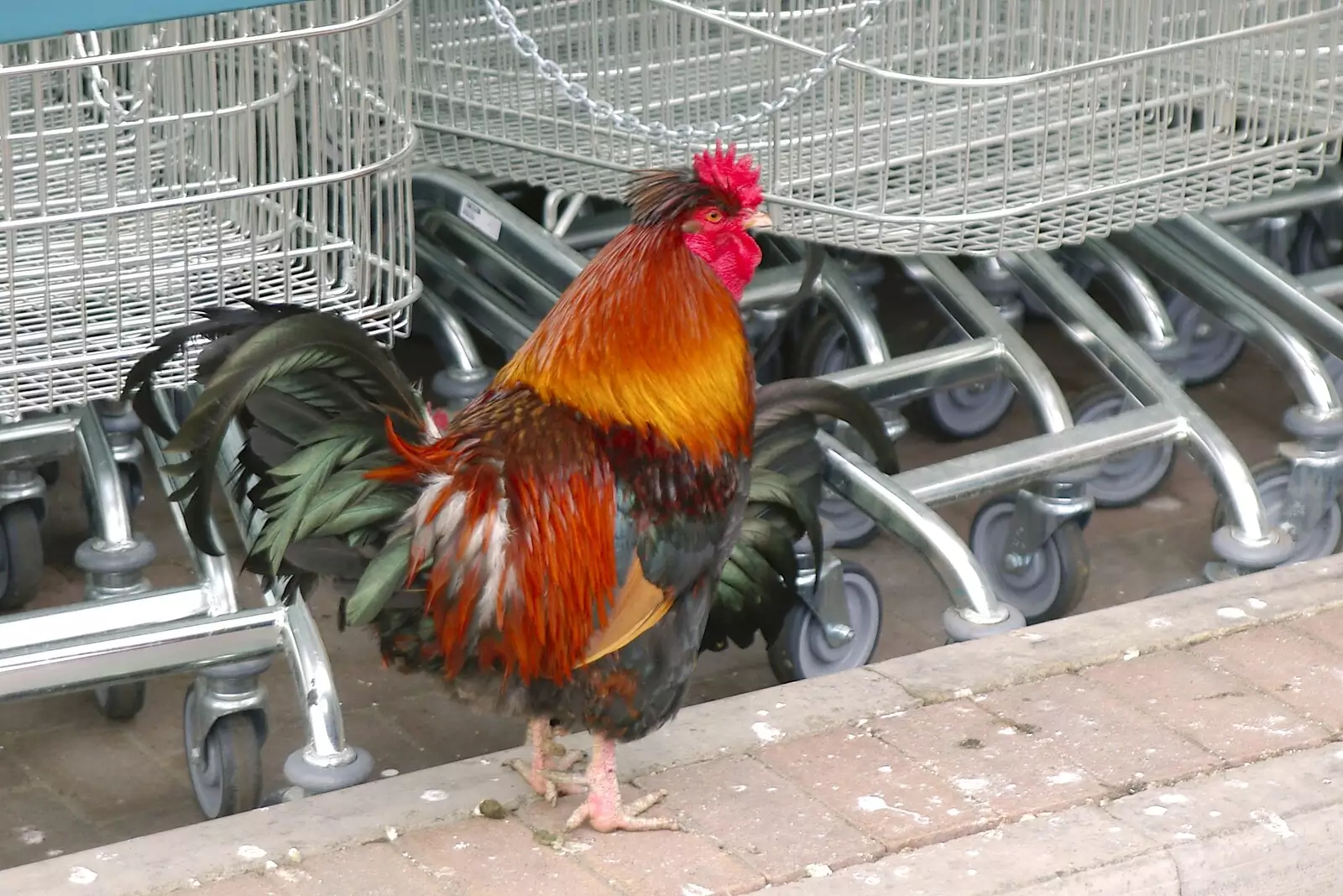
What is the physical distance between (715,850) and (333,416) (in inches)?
28.3

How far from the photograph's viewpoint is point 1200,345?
444cm

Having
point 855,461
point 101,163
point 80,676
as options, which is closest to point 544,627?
point 80,676

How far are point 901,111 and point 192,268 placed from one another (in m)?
1.39

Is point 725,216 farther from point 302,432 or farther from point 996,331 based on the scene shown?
point 996,331

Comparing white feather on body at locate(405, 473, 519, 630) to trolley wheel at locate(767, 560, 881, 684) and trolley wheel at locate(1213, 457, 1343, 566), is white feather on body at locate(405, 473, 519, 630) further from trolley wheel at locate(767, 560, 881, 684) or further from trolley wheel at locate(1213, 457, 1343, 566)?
trolley wheel at locate(1213, 457, 1343, 566)

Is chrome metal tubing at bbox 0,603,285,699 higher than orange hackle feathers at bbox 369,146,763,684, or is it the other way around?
orange hackle feathers at bbox 369,146,763,684

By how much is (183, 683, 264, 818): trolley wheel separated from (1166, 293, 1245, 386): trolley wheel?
244cm

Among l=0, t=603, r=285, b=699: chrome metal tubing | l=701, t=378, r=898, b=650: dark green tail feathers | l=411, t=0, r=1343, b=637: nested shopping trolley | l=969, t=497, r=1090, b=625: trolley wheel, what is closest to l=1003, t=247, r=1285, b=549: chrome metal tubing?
l=411, t=0, r=1343, b=637: nested shopping trolley

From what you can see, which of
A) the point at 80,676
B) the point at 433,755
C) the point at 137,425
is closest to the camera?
the point at 80,676

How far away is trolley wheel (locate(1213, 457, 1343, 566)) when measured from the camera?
354 centimetres

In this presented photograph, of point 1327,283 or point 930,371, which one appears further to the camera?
point 1327,283

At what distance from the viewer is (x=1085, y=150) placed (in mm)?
3184

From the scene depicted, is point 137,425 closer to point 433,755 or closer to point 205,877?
point 433,755

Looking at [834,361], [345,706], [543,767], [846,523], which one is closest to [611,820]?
[543,767]
